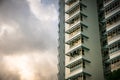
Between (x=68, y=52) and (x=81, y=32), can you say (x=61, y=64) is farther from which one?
(x=81, y=32)

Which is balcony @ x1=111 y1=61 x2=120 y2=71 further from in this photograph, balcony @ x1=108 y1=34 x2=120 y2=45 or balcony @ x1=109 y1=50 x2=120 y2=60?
balcony @ x1=108 y1=34 x2=120 y2=45

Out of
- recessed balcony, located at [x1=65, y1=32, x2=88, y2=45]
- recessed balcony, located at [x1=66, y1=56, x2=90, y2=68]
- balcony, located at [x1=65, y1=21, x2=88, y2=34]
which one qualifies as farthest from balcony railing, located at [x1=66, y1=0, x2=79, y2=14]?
recessed balcony, located at [x1=66, y1=56, x2=90, y2=68]

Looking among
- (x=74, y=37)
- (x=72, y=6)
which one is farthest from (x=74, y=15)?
(x=74, y=37)

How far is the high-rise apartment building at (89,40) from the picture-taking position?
6612 cm

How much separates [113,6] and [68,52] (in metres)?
15.1

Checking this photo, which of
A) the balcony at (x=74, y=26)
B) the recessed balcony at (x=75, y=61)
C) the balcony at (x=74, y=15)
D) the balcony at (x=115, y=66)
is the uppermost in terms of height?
the balcony at (x=74, y=15)

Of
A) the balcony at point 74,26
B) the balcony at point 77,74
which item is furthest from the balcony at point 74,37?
the balcony at point 77,74

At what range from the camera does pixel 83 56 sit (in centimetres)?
6844

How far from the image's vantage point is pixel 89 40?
71188 mm

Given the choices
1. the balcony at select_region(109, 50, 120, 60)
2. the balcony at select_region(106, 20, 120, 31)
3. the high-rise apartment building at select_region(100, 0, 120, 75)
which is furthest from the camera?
the balcony at select_region(106, 20, 120, 31)

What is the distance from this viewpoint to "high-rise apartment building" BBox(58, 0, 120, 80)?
6612 centimetres

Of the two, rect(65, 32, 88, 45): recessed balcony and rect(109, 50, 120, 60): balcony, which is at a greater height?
rect(65, 32, 88, 45): recessed balcony

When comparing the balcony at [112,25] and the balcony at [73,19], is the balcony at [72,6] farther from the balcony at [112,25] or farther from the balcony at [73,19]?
the balcony at [112,25]

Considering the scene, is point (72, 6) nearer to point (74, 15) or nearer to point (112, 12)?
point (74, 15)
